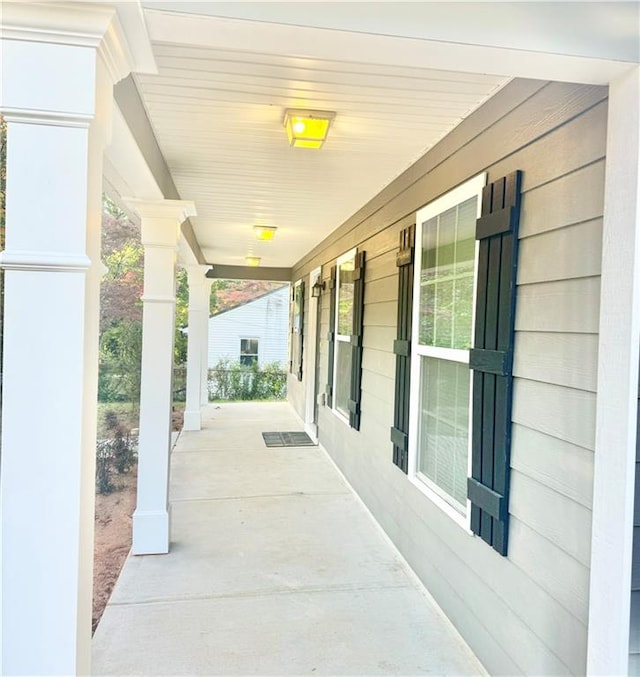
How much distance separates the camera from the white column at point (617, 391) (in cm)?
131

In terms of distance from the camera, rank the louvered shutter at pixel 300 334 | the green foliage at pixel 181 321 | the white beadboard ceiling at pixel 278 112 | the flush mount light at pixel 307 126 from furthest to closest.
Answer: the green foliage at pixel 181 321
the louvered shutter at pixel 300 334
the flush mount light at pixel 307 126
the white beadboard ceiling at pixel 278 112

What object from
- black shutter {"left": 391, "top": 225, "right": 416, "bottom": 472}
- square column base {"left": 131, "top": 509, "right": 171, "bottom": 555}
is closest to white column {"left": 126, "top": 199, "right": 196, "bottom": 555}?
square column base {"left": 131, "top": 509, "right": 171, "bottom": 555}

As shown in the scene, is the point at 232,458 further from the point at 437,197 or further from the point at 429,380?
the point at 437,197

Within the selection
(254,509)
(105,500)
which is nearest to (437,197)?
(254,509)

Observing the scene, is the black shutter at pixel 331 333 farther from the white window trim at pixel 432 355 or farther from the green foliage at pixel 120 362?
the white window trim at pixel 432 355

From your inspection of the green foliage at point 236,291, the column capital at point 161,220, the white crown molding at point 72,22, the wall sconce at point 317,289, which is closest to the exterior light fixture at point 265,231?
the wall sconce at point 317,289

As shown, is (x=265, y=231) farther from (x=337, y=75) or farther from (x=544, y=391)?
(x=544, y=391)

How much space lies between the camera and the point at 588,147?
5.06ft

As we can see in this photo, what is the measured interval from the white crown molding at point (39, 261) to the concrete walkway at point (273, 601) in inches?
71.3

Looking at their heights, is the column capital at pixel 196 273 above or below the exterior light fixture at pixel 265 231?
below

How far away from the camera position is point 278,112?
7.53 ft

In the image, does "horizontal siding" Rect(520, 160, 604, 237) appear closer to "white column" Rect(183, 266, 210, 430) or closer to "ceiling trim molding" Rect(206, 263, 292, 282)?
"white column" Rect(183, 266, 210, 430)

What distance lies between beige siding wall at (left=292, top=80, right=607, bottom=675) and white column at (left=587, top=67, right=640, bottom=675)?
10 cm

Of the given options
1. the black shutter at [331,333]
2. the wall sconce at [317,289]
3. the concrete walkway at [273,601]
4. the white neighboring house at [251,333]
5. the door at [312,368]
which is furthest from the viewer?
the white neighboring house at [251,333]
